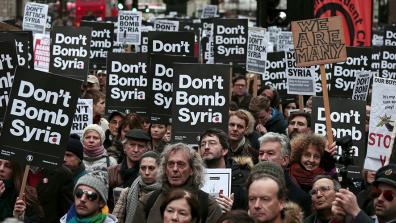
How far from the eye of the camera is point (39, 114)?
1021 cm

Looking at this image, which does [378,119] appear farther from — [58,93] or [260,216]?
[260,216]

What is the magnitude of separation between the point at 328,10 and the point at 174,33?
225 cm

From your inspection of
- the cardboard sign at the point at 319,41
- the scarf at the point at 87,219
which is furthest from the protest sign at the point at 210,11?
the scarf at the point at 87,219

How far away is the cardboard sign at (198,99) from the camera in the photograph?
1227 centimetres

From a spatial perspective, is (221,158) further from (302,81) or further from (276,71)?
(276,71)

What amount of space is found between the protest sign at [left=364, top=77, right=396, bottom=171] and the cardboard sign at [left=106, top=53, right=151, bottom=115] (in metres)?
4.35

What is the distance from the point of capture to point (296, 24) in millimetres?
13477

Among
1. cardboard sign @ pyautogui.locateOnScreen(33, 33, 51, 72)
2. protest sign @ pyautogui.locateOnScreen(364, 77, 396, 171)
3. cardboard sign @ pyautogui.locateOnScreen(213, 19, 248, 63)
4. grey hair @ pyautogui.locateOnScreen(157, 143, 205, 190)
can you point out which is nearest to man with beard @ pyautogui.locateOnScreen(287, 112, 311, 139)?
protest sign @ pyautogui.locateOnScreen(364, 77, 396, 171)

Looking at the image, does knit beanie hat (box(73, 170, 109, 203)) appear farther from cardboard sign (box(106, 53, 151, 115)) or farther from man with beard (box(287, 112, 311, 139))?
→ cardboard sign (box(106, 53, 151, 115))

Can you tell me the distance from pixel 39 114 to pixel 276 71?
36.2 feet

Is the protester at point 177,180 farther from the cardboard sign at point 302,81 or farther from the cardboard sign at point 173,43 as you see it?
the cardboard sign at point 173,43

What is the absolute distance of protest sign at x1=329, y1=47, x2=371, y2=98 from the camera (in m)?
17.2

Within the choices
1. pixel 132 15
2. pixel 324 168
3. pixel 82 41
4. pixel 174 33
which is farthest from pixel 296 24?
pixel 132 15

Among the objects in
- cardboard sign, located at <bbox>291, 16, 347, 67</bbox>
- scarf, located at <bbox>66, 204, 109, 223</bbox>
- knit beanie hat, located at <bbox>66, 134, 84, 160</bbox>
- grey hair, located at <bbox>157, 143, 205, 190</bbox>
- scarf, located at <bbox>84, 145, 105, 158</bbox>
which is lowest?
scarf, located at <bbox>84, 145, 105, 158</bbox>
